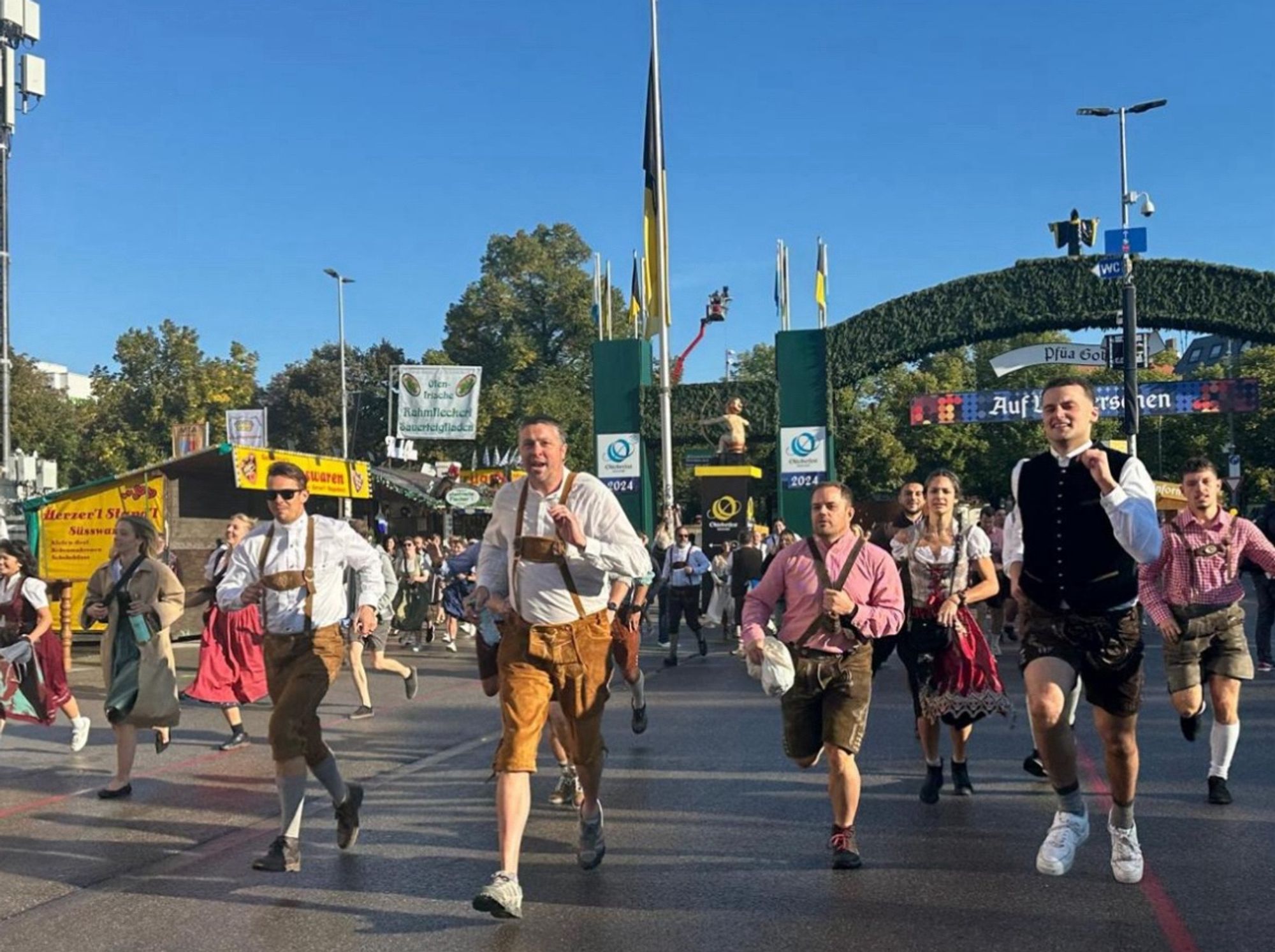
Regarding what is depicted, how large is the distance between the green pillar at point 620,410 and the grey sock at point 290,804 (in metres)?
26.2

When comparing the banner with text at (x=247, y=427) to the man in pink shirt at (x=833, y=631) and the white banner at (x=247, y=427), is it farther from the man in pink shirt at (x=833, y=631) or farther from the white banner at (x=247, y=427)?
the man in pink shirt at (x=833, y=631)

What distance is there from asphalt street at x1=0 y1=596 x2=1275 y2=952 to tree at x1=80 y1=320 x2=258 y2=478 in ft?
142

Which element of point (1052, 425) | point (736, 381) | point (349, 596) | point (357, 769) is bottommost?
point (357, 769)

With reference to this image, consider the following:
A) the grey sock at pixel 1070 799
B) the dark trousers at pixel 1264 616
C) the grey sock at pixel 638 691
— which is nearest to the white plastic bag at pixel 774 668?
the grey sock at pixel 1070 799

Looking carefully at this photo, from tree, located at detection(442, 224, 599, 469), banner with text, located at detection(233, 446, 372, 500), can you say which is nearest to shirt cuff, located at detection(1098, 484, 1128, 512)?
banner with text, located at detection(233, 446, 372, 500)

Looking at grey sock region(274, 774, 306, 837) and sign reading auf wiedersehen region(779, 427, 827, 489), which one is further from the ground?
sign reading auf wiedersehen region(779, 427, 827, 489)

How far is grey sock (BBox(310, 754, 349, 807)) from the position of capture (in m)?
5.67

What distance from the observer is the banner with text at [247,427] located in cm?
3953

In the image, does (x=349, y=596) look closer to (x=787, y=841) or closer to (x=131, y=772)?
(x=131, y=772)

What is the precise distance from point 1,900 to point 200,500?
1506 cm

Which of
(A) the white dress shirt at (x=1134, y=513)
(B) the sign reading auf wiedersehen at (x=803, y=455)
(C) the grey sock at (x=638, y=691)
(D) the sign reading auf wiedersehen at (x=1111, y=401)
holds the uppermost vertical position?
(D) the sign reading auf wiedersehen at (x=1111, y=401)

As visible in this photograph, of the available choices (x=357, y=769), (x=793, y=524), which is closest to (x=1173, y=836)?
(x=357, y=769)

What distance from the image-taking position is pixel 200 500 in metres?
19.5

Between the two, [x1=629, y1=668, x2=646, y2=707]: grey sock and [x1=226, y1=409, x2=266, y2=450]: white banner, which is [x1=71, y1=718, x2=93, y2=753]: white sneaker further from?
[x1=226, y1=409, x2=266, y2=450]: white banner
